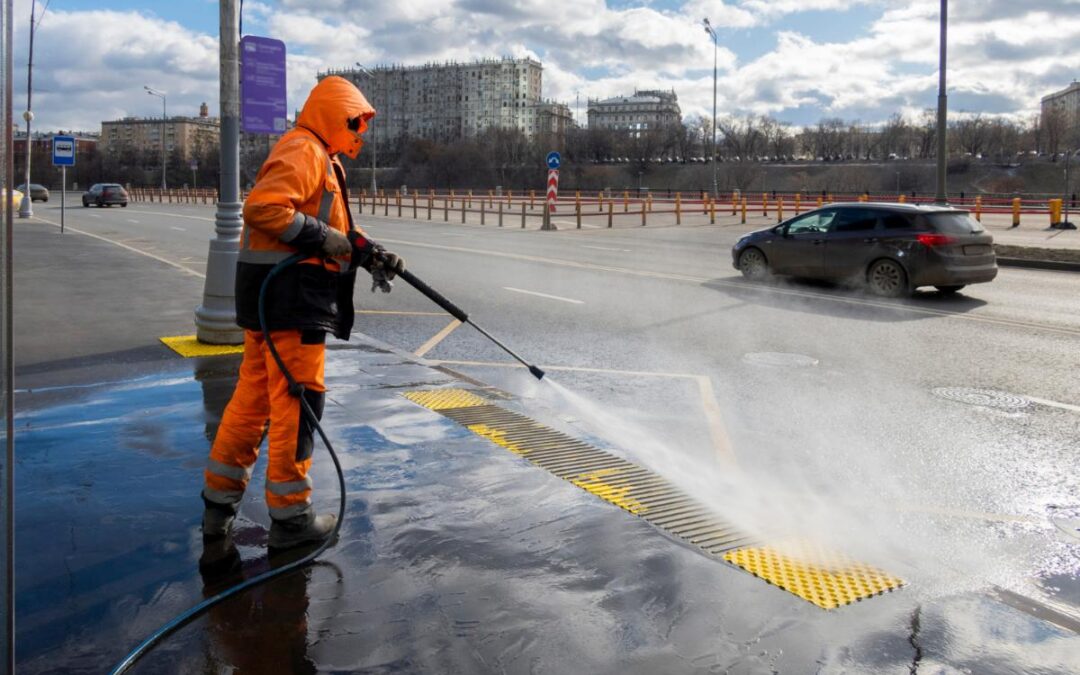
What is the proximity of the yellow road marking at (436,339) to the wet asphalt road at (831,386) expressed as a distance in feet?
0.33

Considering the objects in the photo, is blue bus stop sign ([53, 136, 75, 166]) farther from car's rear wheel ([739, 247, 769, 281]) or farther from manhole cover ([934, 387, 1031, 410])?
manhole cover ([934, 387, 1031, 410])

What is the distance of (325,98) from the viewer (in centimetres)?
382

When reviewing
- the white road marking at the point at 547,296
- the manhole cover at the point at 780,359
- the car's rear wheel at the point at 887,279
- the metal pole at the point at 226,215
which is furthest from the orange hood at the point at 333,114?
the car's rear wheel at the point at 887,279

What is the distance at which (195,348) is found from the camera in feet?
27.3

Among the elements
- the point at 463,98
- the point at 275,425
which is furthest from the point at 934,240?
the point at 463,98

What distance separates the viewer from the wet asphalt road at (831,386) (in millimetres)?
4402

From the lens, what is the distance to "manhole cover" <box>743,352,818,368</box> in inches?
331

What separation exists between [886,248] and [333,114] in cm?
1155

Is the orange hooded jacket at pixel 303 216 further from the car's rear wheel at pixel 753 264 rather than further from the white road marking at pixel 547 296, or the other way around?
the car's rear wheel at pixel 753 264

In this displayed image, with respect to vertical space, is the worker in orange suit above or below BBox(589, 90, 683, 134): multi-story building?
below

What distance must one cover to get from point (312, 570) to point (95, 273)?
13.4m

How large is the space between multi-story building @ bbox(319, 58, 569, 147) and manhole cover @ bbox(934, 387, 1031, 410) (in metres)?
180

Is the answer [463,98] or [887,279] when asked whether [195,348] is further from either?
[463,98]

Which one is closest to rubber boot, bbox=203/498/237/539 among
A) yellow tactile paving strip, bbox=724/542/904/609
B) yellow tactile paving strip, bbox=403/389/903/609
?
yellow tactile paving strip, bbox=403/389/903/609
